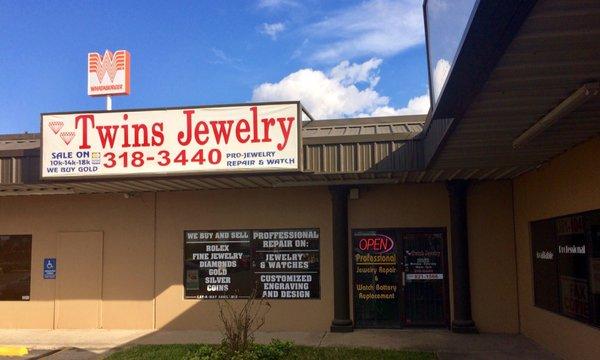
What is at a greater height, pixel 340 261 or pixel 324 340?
pixel 340 261

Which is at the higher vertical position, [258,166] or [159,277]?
[258,166]

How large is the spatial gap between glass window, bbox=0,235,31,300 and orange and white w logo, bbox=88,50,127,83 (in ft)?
14.9

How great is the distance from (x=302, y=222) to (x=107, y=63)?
6.40 meters

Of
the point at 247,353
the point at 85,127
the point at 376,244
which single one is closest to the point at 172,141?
the point at 85,127

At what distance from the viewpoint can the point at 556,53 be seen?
4.62 meters

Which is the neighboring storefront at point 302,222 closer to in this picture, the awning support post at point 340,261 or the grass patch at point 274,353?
the awning support post at point 340,261

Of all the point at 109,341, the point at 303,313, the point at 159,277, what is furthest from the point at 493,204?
the point at 109,341

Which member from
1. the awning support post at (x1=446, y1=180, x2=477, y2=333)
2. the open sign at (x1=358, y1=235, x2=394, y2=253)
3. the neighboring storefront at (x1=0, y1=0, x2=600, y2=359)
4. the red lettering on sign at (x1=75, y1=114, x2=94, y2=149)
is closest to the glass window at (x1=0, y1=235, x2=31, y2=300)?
the neighboring storefront at (x1=0, y1=0, x2=600, y2=359)

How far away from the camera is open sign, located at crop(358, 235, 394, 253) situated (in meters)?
12.9

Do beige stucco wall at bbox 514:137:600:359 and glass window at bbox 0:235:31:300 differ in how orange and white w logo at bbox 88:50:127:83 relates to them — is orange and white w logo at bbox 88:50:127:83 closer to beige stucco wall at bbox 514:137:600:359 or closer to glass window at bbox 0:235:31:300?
glass window at bbox 0:235:31:300

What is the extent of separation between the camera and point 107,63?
1429cm

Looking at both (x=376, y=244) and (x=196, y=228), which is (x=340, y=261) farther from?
(x=196, y=228)

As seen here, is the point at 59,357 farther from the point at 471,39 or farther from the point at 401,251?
the point at 471,39

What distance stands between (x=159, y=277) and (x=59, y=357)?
331 centimetres
